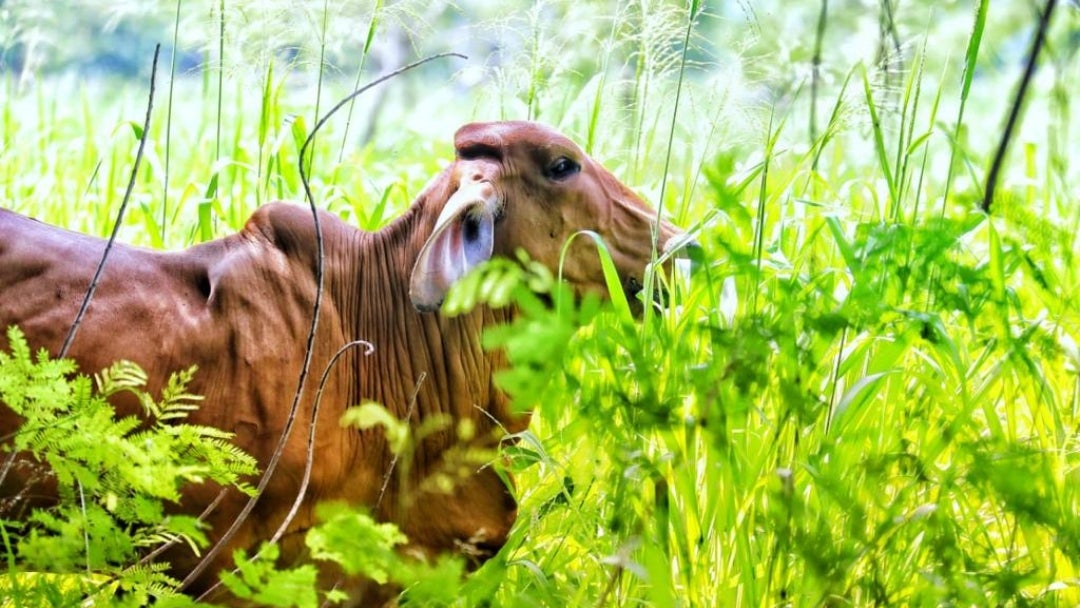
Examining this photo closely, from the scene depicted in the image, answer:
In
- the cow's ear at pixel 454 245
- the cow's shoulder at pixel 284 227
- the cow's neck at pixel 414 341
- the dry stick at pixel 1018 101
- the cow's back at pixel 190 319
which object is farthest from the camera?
the dry stick at pixel 1018 101

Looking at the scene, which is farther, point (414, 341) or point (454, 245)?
point (414, 341)

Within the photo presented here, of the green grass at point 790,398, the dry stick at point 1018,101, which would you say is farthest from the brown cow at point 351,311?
the dry stick at point 1018,101

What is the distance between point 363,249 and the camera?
3.12m

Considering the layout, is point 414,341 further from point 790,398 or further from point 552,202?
point 790,398

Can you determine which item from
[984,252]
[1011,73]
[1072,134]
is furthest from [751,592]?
[1011,73]

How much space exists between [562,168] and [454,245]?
0.39 m

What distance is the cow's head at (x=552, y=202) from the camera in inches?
121

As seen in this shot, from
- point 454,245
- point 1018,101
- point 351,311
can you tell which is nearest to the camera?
point 454,245

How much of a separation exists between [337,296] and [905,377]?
124cm

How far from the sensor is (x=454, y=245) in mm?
2881

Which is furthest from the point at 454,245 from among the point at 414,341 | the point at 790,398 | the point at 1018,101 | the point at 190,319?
the point at 1018,101

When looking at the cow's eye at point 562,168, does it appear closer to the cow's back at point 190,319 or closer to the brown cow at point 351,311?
the brown cow at point 351,311

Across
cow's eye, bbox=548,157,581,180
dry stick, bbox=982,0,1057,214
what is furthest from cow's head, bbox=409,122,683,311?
dry stick, bbox=982,0,1057,214

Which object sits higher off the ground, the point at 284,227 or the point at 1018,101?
the point at 1018,101
